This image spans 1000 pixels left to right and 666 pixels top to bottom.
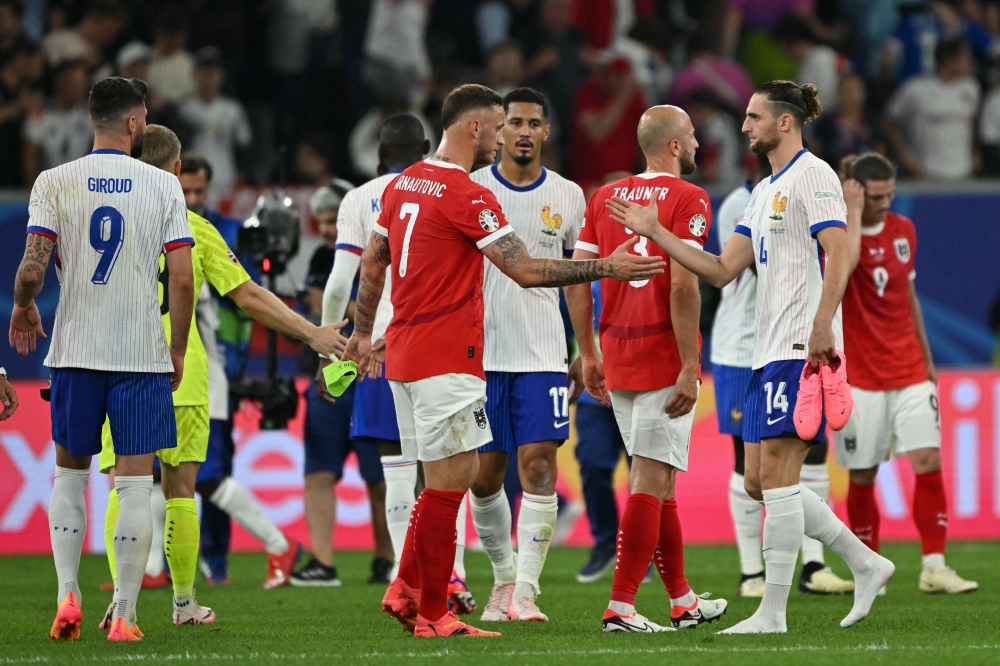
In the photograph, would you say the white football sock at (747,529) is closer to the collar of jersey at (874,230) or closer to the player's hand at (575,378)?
the player's hand at (575,378)

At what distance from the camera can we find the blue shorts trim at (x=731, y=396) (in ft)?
29.0

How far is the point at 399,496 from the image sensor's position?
805cm

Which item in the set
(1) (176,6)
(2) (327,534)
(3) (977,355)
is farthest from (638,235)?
(1) (176,6)

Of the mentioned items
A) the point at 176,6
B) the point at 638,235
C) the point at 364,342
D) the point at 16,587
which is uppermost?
the point at 176,6

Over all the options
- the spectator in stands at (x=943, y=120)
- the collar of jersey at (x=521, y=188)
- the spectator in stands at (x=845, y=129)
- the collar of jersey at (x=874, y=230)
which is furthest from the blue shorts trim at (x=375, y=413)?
the spectator in stands at (x=943, y=120)

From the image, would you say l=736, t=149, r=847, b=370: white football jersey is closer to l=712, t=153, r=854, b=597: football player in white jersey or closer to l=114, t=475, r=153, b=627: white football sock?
l=712, t=153, r=854, b=597: football player in white jersey

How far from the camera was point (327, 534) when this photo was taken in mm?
9922

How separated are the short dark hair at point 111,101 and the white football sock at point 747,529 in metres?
4.39

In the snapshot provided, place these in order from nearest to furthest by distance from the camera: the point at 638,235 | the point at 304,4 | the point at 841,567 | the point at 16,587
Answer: the point at 638,235 → the point at 16,587 → the point at 841,567 → the point at 304,4

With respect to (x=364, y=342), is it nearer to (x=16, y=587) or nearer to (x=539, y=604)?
(x=539, y=604)

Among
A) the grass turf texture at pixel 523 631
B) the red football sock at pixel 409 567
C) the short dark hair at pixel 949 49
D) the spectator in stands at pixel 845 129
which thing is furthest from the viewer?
the short dark hair at pixel 949 49

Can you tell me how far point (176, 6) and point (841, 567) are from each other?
9658 mm

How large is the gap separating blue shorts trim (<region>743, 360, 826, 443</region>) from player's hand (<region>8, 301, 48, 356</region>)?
324cm

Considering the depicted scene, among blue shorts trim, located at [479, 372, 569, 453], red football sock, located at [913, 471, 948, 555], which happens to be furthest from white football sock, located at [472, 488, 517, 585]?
red football sock, located at [913, 471, 948, 555]
